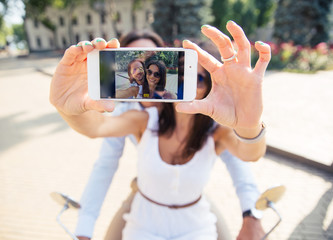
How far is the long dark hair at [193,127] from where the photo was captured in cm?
160

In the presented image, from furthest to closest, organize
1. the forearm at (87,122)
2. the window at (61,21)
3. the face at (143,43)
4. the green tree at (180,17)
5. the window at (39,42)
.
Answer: the window at (39,42) < the window at (61,21) < the green tree at (180,17) < the face at (143,43) < the forearm at (87,122)

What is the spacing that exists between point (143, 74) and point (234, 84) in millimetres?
429

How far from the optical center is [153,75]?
1.11 m

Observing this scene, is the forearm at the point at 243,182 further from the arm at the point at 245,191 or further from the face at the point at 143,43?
the face at the point at 143,43

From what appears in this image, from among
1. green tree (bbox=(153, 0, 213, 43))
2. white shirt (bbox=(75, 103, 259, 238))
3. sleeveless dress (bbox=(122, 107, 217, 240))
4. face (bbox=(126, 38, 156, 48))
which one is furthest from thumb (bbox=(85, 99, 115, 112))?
green tree (bbox=(153, 0, 213, 43))

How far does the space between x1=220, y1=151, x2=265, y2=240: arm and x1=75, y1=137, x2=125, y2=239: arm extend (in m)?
0.89

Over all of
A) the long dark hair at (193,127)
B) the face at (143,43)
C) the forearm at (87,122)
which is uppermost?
the face at (143,43)

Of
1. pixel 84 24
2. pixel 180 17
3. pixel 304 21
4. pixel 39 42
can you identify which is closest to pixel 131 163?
pixel 304 21

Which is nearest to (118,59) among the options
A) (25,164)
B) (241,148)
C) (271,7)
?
(241,148)

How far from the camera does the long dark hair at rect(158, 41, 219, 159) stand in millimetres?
1599

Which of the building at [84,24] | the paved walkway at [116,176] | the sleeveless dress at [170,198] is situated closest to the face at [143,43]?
the sleeveless dress at [170,198]

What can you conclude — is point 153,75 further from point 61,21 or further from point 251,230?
point 61,21

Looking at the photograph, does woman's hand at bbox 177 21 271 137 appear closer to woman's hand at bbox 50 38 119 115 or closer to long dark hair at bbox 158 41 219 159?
woman's hand at bbox 50 38 119 115

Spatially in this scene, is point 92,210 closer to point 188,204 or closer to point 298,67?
point 188,204
